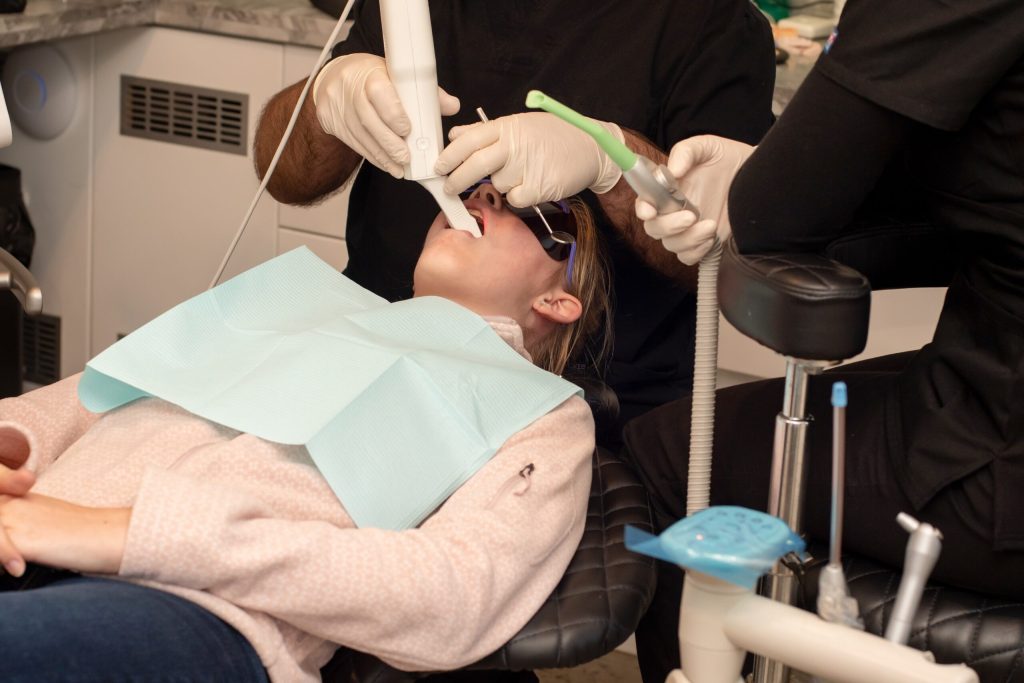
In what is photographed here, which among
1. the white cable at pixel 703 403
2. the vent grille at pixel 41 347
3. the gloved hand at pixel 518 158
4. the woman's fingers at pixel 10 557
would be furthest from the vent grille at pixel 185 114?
the woman's fingers at pixel 10 557

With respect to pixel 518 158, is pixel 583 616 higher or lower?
lower

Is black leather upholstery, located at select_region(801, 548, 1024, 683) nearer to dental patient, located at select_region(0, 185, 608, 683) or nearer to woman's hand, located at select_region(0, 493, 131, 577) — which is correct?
dental patient, located at select_region(0, 185, 608, 683)

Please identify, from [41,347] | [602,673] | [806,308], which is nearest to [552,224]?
[806,308]

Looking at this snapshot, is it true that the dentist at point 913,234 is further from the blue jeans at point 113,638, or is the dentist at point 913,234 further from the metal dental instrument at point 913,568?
the blue jeans at point 113,638

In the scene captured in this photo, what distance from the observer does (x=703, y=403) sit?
1.35m

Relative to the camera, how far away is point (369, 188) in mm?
1907

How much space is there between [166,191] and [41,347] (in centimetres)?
53

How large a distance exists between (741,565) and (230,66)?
1.84 meters

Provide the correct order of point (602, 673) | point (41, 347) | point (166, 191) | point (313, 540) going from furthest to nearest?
point (41, 347)
point (166, 191)
point (602, 673)
point (313, 540)

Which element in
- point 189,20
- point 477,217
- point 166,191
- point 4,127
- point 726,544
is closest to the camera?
point 726,544

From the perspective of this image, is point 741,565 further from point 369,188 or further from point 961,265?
point 369,188

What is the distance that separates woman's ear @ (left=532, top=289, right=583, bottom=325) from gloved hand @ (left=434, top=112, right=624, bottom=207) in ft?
0.58

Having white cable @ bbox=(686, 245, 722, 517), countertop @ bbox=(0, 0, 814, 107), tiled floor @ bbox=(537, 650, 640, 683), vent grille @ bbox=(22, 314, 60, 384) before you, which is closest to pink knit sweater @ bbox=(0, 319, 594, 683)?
white cable @ bbox=(686, 245, 722, 517)

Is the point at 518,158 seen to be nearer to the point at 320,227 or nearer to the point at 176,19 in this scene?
the point at 320,227
